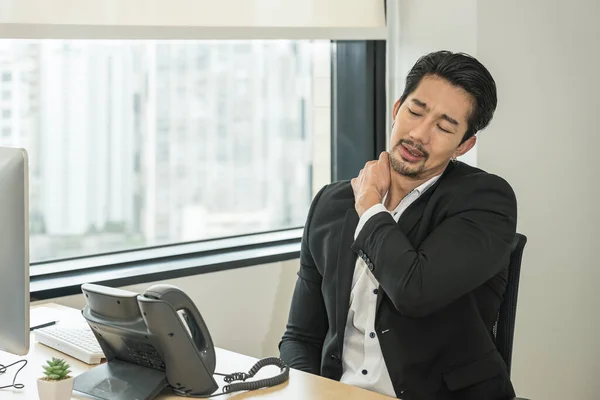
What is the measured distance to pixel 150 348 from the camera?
1708 millimetres

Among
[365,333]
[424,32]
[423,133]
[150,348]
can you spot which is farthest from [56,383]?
[424,32]

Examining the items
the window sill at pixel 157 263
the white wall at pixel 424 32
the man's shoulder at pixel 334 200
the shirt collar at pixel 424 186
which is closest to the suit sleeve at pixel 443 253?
the shirt collar at pixel 424 186

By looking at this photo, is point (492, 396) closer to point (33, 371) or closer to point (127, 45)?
point (33, 371)

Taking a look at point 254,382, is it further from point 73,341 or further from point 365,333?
point 73,341

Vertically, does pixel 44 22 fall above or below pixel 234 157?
above

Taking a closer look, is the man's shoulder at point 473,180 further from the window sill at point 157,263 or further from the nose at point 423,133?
the window sill at point 157,263

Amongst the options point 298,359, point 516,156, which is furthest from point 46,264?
point 516,156

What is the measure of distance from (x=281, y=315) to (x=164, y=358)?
1368 millimetres

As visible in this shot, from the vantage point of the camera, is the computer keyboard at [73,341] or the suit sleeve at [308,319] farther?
the suit sleeve at [308,319]

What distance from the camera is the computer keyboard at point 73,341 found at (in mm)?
1934

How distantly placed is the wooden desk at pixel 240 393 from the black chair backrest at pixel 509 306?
1.58 feet

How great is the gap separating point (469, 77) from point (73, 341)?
112 centimetres

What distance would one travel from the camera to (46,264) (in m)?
2.67

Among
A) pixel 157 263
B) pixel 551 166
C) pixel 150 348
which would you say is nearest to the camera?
pixel 150 348
